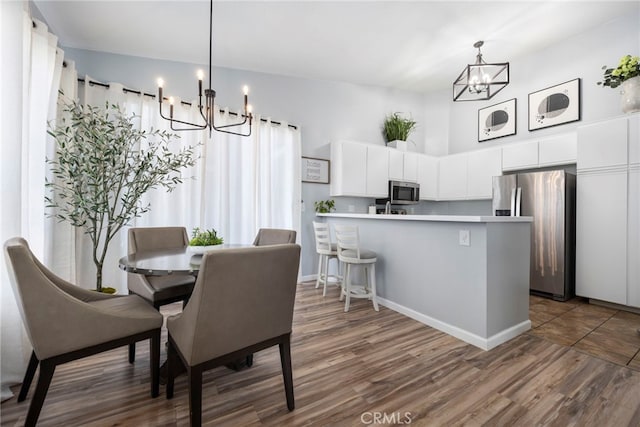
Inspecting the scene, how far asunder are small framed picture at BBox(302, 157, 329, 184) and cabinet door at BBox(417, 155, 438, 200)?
5.72 feet

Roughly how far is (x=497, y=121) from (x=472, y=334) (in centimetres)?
375

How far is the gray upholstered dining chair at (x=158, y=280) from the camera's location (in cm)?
188

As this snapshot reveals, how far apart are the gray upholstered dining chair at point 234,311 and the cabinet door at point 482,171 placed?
3.93 m

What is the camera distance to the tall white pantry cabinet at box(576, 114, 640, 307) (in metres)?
Answer: 2.71

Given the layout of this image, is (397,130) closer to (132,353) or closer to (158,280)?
(158,280)

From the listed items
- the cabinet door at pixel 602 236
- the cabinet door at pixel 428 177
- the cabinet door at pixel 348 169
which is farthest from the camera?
the cabinet door at pixel 428 177

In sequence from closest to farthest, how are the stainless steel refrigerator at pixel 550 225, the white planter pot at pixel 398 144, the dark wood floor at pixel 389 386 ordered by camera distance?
the dark wood floor at pixel 389 386 < the stainless steel refrigerator at pixel 550 225 < the white planter pot at pixel 398 144

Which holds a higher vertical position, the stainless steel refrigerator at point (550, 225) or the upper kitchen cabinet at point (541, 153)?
the upper kitchen cabinet at point (541, 153)

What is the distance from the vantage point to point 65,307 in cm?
119

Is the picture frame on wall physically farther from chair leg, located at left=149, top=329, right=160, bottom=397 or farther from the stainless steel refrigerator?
chair leg, located at left=149, top=329, right=160, bottom=397

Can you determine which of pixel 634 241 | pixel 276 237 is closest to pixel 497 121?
pixel 634 241

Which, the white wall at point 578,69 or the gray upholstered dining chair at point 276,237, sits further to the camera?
the white wall at point 578,69

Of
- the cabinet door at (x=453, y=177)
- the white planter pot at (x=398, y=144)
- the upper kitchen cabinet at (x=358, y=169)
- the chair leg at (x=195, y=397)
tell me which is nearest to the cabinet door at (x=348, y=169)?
the upper kitchen cabinet at (x=358, y=169)

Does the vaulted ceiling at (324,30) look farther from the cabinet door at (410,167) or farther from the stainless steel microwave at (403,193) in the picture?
the stainless steel microwave at (403,193)
